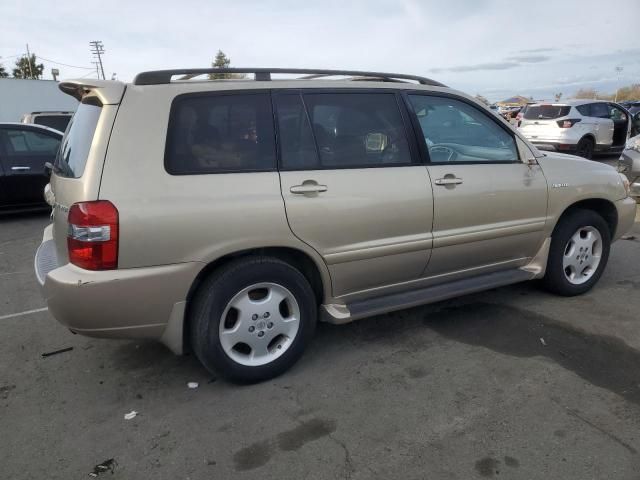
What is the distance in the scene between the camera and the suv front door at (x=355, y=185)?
9.87 feet

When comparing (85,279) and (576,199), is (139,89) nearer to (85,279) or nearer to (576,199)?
(85,279)

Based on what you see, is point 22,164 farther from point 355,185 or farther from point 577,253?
point 577,253

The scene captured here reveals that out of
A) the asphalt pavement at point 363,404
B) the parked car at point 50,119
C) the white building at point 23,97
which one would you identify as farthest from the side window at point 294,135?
the white building at point 23,97

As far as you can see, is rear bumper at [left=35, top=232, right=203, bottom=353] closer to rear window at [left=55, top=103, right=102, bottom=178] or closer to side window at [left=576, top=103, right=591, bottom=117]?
rear window at [left=55, top=103, right=102, bottom=178]

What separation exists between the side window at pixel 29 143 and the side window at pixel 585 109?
11694 mm

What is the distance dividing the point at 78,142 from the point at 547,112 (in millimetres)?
12278

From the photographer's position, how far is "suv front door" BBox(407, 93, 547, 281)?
3496 mm

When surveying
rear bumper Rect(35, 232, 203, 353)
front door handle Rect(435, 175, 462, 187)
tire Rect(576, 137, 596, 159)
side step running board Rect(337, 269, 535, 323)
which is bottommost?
side step running board Rect(337, 269, 535, 323)

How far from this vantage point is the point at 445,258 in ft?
11.7

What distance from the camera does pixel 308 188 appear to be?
117 inches

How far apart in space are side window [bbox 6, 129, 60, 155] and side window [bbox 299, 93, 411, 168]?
21.4 feet

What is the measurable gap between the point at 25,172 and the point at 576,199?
25.6 feet

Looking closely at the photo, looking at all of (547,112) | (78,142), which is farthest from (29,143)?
(547,112)

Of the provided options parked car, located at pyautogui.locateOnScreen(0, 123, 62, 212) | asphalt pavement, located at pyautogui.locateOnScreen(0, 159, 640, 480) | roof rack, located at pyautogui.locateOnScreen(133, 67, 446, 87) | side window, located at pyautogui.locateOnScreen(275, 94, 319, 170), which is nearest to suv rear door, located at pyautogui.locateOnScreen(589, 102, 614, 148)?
asphalt pavement, located at pyautogui.locateOnScreen(0, 159, 640, 480)
